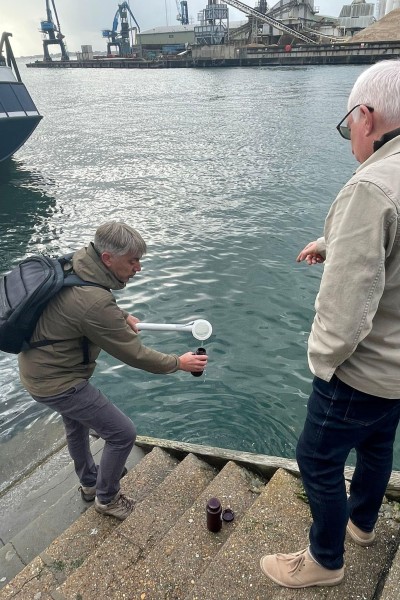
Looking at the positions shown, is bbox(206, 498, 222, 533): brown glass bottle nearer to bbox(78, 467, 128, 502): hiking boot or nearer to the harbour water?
bbox(78, 467, 128, 502): hiking boot

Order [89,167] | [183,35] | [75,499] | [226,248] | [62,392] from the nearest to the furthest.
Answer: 1. [62,392]
2. [75,499]
3. [226,248]
4. [89,167]
5. [183,35]

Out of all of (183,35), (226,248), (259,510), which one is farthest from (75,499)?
(183,35)

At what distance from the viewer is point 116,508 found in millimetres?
3613

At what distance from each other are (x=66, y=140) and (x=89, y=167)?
7.67 m

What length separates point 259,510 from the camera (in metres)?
3.29

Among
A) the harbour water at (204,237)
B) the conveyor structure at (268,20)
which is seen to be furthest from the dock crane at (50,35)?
the harbour water at (204,237)

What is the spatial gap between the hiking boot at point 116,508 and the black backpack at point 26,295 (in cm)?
156

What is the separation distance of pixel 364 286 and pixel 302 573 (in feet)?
6.26

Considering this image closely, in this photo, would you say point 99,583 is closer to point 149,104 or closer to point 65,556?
point 65,556

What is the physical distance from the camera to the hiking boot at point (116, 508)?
3.60 meters

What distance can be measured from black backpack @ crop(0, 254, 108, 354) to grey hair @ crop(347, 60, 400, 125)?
194 cm

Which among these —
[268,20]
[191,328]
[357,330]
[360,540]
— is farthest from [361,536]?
[268,20]

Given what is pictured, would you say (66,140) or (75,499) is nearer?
(75,499)

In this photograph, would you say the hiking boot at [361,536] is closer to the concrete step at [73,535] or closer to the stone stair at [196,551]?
the stone stair at [196,551]
